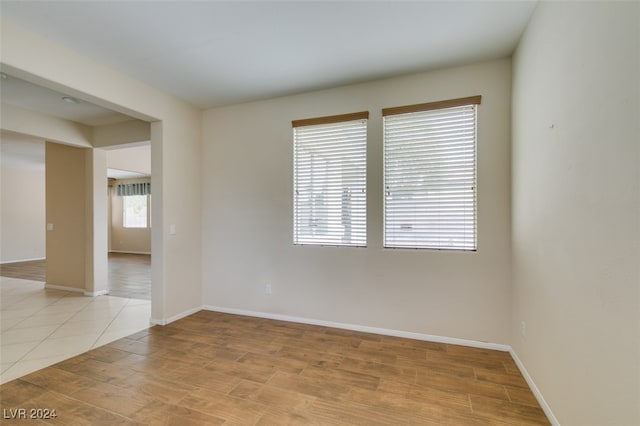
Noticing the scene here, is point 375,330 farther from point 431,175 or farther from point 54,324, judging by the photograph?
point 54,324

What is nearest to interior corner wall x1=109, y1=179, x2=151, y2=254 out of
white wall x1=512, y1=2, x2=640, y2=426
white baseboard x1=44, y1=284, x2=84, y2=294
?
white baseboard x1=44, y1=284, x2=84, y2=294

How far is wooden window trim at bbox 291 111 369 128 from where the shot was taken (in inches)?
127

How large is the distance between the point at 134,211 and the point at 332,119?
9.78 m

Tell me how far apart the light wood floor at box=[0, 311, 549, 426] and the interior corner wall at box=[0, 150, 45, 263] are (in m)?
8.17

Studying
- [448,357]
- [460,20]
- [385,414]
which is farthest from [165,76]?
[448,357]

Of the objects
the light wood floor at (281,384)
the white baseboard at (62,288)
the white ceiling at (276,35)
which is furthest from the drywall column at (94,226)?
the white ceiling at (276,35)

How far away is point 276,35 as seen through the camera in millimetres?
2387

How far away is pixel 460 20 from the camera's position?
2197 mm

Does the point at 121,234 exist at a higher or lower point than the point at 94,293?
higher

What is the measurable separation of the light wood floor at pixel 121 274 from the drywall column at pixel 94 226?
1.06 ft

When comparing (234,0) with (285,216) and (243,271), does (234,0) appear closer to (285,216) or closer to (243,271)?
(285,216)

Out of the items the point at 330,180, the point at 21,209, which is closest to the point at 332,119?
the point at 330,180

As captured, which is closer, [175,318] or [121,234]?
[175,318]

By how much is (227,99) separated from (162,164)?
1140 millimetres
